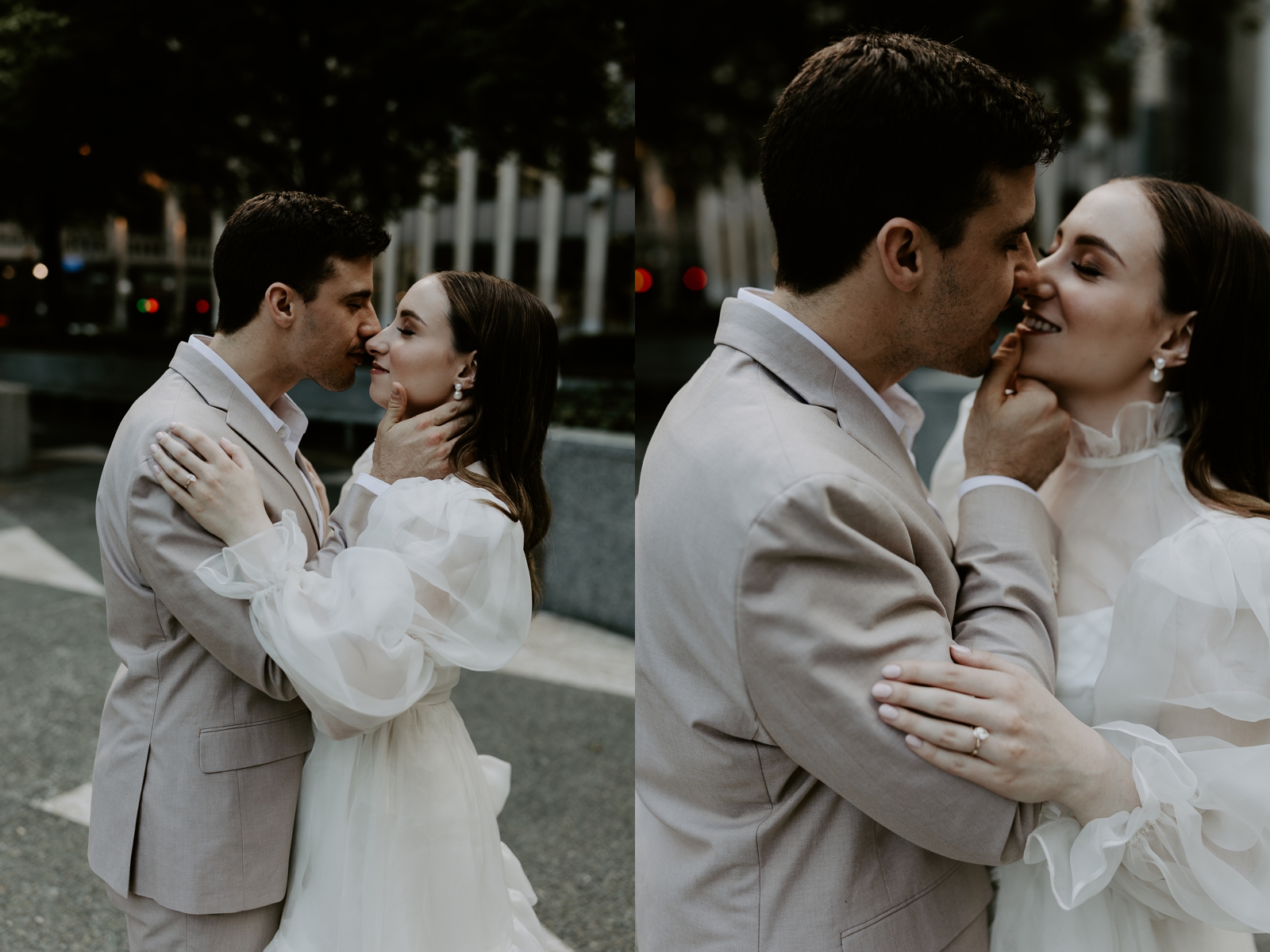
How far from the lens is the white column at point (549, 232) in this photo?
3.22 metres

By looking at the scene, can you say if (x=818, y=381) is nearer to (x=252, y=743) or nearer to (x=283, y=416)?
(x=283, y=416)

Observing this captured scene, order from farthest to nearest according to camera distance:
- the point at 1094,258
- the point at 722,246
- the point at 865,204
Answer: the point at 722,246 < the point at 1094,258 < the point at 865,204

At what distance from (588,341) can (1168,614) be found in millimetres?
2780

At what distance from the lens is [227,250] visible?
1896 millimetres

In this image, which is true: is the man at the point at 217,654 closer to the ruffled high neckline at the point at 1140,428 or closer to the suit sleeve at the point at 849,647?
the suit sleeve at the point at 849,647

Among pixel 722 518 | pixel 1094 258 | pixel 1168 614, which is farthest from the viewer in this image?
pixel 1094 258

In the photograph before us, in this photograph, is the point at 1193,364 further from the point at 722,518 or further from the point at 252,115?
the point at 252,115

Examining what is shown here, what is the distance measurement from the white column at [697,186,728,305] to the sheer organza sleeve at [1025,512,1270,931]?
881cm

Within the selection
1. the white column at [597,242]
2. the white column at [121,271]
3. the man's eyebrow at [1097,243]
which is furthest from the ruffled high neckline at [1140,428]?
the white column at [121,271]

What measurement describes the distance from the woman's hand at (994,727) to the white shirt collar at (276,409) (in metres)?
1.22

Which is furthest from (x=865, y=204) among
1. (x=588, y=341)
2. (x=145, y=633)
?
(x=588, y=341)

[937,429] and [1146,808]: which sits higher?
[1146,808]

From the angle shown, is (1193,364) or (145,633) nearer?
(145,633)

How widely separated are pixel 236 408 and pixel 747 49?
32.8 ft
